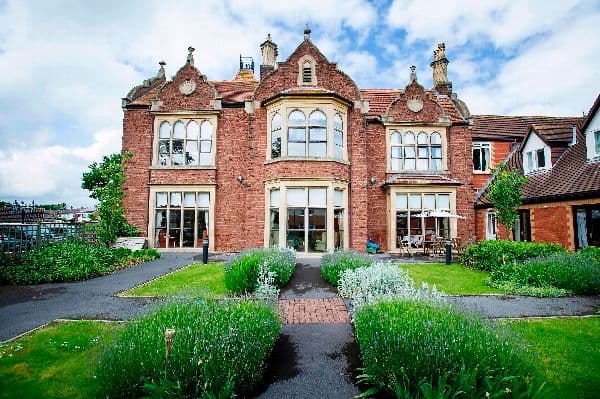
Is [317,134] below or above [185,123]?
below

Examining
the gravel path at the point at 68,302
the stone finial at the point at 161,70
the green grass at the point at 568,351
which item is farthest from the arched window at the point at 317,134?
the green grass at the point at 568,351

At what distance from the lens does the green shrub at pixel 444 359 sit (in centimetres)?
367

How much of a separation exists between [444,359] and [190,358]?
296cm

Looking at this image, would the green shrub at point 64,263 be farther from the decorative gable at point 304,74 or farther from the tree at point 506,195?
the tree at point 506,195

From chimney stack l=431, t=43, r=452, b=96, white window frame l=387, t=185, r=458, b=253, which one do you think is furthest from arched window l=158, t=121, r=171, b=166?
chimney stack l=431, t=43, r=452, b=96

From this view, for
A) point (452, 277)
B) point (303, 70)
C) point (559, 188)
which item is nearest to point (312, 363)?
point (452, 277)

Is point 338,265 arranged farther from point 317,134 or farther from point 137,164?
Answer: point 137,164

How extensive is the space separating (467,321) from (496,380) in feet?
3.36

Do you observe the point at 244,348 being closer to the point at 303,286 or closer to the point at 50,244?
the point at 303,286

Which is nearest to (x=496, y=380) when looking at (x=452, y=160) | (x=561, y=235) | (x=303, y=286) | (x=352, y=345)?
(x=352, y=345)

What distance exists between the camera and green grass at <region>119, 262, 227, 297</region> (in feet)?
31.3

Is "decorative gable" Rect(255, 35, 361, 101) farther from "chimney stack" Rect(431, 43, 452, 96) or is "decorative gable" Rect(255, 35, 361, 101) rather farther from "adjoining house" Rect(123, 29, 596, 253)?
"chimney stack" Rect(431, 43, 452, 96)

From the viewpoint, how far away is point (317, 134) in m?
17.2

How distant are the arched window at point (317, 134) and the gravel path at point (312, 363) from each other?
1134 centimetres
